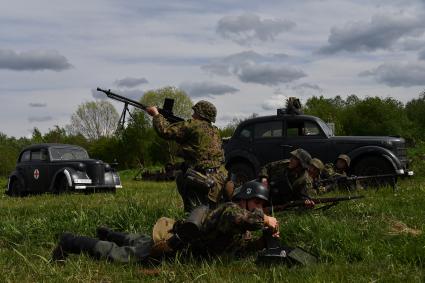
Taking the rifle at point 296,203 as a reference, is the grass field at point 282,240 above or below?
below

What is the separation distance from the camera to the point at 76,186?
54.7ft

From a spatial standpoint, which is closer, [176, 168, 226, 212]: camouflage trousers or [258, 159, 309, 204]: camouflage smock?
[176, 168, 226, 212]: camouflage trousers

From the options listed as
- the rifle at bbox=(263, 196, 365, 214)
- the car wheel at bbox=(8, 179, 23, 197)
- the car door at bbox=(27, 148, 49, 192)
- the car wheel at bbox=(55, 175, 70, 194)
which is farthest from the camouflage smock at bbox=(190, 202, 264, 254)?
the car wheel at bbox=(8, 179, 23, 197)

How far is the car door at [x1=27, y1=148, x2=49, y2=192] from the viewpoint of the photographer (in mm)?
17744

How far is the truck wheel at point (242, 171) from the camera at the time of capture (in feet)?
48.0

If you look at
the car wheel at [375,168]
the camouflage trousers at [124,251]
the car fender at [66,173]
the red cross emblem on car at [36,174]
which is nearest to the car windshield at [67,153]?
the red cross emblem on car at [36,174]

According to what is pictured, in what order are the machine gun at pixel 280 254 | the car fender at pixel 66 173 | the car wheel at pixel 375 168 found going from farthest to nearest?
the car fender at pixel 66 173, the car wheel at pixel 375 168, the machine gun at pixel 280 254

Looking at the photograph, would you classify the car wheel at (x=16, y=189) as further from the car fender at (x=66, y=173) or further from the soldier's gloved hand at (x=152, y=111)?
the soldier's gloved hand at (x=152, y=111)

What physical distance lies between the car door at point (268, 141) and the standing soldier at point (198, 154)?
6.74m

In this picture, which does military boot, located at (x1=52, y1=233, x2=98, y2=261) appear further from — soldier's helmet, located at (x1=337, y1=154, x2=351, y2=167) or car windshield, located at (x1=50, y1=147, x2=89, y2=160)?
car windshield, located at (x1=50, y1=147, x2=89, y2=160)

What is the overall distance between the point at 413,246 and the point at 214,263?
6.23 ft

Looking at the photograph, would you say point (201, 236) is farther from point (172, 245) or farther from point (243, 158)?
point (243, 158)

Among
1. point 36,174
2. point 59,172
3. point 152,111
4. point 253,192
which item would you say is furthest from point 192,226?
point 36,174

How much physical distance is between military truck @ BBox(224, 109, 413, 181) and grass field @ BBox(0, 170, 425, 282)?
431 cm
